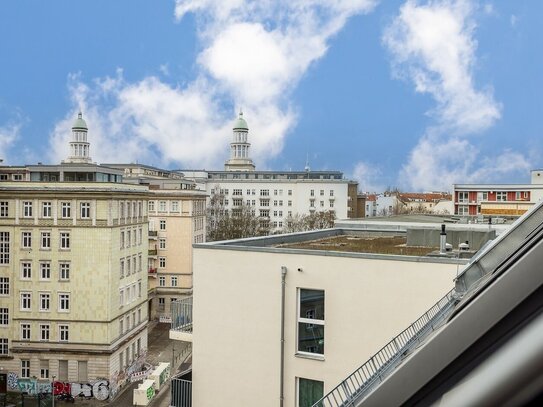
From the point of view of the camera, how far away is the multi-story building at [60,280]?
1050 inches

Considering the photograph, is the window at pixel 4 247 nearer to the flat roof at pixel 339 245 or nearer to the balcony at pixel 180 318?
the balcony at pixel 180 318

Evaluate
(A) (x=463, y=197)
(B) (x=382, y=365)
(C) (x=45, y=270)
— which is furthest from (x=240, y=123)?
(B) (x=382, y=365)

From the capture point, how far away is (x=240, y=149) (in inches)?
3740

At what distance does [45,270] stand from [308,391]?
2138 cm

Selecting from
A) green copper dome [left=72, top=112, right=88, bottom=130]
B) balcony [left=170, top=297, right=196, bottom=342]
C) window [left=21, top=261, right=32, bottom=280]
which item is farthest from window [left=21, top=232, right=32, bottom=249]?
green copper dome [left=72, top=112, right=88, bottom=130]

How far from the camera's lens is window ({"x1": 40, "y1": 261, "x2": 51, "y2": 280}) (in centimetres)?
2708

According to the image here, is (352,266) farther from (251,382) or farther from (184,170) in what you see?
(184,170)

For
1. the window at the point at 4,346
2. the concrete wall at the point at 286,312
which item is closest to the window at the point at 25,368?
the window at the point at 4,346

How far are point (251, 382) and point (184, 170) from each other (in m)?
75.1

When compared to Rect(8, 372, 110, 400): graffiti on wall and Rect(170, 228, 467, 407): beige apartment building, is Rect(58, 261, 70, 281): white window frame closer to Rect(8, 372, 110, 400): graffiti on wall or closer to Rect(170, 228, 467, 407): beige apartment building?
Rect(8, 372, 110, 400): graffiti on wall

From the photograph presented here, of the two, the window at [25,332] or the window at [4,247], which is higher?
the window at [4,247]

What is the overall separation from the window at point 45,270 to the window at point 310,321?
21154 mm

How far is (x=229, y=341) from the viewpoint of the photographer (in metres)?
9.84

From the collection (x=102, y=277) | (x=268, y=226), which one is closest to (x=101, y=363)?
(x=102, y=277)
